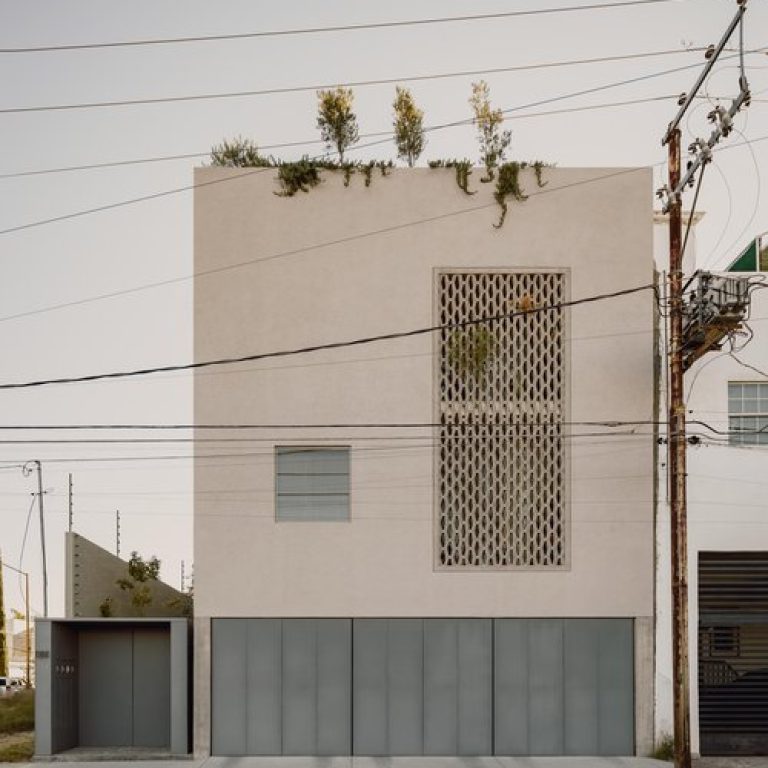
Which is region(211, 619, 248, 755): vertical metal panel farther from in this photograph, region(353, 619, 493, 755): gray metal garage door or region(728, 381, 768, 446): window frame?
region(728, 381, 768, 446): window frame

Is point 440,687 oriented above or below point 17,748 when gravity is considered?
above

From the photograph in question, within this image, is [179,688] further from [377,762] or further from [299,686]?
[377,762]

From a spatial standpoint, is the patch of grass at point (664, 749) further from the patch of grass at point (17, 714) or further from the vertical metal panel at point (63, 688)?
the patch of grass at point (17, 714)

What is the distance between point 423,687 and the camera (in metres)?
20.4

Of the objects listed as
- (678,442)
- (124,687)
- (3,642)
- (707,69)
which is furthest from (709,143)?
(3,642)

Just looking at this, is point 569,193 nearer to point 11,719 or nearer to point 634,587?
point 634,587

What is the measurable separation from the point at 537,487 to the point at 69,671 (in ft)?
34.3

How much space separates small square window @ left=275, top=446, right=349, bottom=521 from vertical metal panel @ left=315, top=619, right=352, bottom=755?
2.20 m

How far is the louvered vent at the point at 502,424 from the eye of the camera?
67.7ft

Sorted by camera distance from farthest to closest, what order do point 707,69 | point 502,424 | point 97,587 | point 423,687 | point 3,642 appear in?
1. point 3,642
2. point 97,587
3. point 502,424
4. point 423,687
5. point 707,69

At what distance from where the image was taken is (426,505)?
67.4 ft

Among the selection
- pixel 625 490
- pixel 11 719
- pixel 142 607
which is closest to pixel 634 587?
pixel 625 490

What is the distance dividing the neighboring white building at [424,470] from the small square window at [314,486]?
45 mm

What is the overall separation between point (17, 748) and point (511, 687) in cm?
1017
